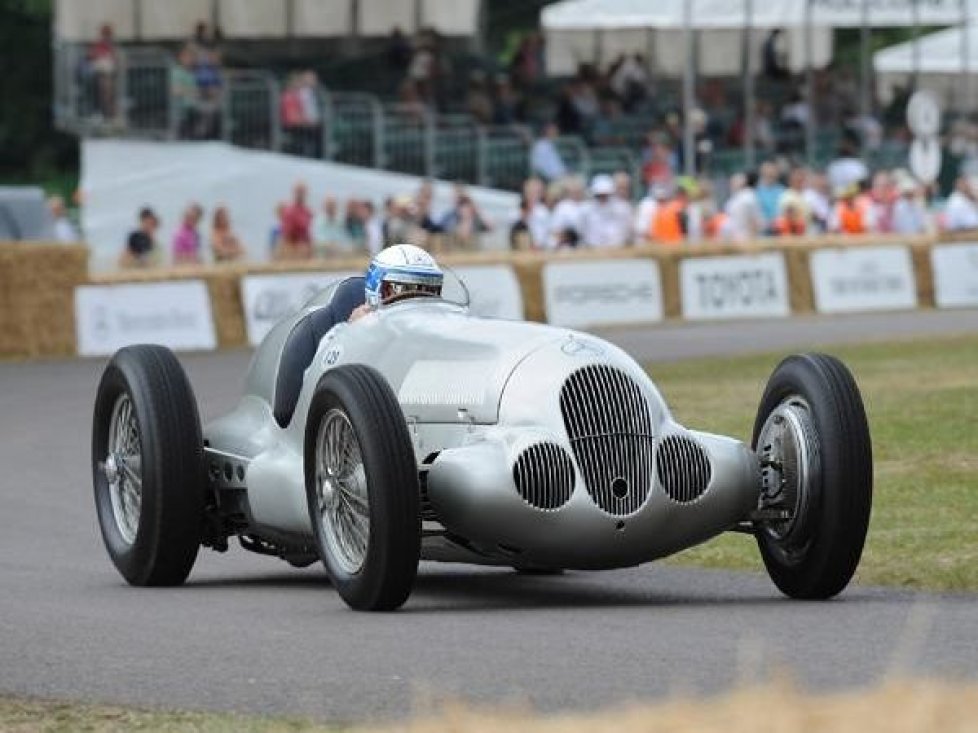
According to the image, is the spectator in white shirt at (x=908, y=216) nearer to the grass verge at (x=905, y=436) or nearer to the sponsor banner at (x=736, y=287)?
the sponsor banner at (x=736, y=287)

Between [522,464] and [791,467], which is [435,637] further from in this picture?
[791,467]

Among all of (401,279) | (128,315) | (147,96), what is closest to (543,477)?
(401,279)

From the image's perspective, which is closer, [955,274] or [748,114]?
[955,274]

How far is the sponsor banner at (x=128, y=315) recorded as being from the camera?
2820 centimetres

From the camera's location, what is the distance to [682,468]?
10.6m

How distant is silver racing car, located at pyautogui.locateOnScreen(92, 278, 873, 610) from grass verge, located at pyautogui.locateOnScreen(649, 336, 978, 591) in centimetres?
120

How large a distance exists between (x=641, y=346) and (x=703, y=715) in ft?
75.8

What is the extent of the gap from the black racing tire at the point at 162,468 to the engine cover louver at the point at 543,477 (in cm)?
184

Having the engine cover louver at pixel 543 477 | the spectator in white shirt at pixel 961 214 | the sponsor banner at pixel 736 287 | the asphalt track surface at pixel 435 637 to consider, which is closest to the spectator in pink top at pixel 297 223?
the sponsor banner at pixel 736 287

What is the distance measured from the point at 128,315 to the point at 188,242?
3.96m

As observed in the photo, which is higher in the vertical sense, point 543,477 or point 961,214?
point 961,214

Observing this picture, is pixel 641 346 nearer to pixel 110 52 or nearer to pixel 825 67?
pixel 110 52

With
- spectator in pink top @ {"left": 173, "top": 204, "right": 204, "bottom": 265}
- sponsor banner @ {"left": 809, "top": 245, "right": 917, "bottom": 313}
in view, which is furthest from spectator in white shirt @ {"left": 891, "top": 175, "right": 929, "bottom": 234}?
spectator in pink top @ {"left": 173, "top": 204, "right": 204, "bottom": 265}

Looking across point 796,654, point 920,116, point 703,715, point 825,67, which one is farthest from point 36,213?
point 703,715
